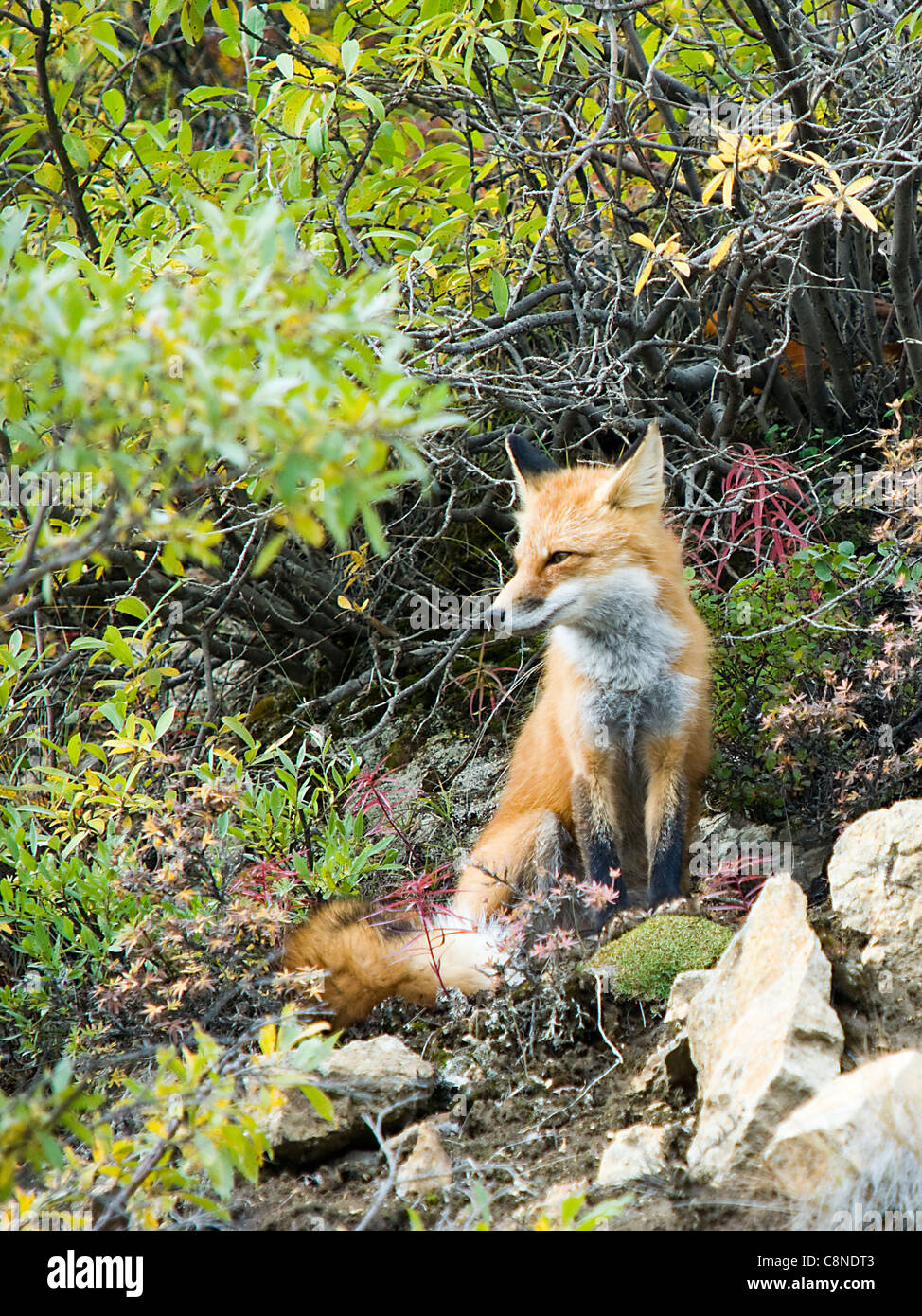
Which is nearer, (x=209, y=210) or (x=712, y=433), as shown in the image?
(x=209, y=210)

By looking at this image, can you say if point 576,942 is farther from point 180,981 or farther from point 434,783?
point 434,783

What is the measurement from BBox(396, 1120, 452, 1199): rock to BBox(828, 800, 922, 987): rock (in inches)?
47.4

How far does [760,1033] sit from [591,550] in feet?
5.61

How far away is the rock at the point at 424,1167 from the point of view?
2.49 m

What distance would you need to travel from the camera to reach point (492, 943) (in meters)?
3.41

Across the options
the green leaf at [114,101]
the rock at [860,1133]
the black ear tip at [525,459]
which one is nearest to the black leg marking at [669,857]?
the black ear tip at [525,459]

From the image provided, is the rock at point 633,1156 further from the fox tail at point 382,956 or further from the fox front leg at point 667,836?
the fox front leg at point 667,836

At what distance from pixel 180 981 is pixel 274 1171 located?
63cm

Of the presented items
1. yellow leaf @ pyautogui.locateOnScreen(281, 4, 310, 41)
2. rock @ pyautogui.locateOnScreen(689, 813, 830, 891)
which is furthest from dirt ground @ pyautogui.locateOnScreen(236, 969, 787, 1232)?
yellow leaf @ pyautogui.locateOnScreen(281, 4, 310, 41)

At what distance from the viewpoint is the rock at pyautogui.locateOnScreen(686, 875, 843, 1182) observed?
225 cm

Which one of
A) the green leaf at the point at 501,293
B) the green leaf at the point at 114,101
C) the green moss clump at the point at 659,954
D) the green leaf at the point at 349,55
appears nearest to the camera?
the green moss clump at the point at 659,954

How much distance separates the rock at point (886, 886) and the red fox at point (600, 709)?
71 centimetres

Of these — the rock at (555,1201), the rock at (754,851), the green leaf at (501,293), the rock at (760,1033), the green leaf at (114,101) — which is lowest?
the rock at (754,851)

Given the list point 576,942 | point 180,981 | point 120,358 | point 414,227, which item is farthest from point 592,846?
point 414,227
